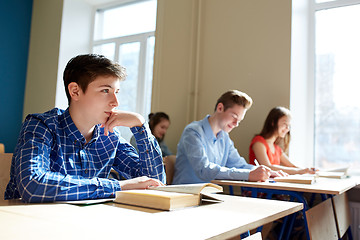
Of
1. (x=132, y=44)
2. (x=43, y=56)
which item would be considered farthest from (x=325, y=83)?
(x=43, y=56)

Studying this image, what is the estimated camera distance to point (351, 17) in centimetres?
342

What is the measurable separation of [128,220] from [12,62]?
476 centimetres

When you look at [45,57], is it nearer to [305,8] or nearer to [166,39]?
[166,39]

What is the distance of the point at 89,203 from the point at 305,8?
3.18 m

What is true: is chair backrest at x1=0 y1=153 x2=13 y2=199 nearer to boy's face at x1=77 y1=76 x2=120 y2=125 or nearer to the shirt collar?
boy's face at x1=77 y1=76 x2=120 y2=125

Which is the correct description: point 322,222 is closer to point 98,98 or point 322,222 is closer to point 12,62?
point 98,98

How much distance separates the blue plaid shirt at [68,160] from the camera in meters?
1.05

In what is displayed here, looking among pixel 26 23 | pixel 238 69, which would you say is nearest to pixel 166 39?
pixel 238 69

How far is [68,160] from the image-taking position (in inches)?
49.9

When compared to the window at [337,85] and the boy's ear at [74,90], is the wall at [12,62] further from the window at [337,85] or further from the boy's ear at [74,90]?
the boy's ear at [74,90]

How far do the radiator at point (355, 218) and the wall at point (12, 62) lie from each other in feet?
13.6

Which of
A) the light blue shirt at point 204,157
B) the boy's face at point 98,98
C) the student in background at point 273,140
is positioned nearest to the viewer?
the boy's face at point 98,98

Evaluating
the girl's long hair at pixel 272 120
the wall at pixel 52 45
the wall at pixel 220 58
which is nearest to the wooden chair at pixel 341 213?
the girl's long hair at pixel 272 120

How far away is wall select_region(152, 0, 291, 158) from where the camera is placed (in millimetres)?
3232
